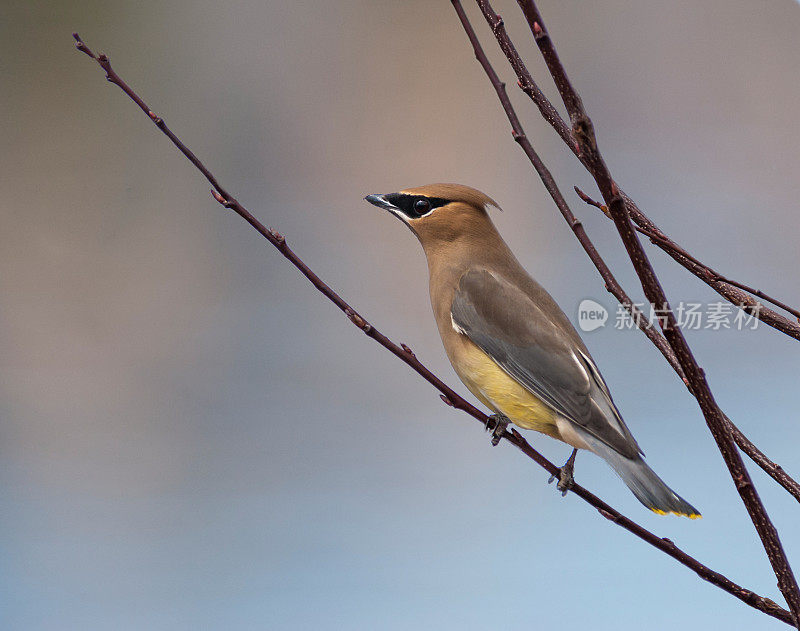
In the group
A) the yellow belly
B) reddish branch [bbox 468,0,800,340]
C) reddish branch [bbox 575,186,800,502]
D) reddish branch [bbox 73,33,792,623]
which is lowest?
reddish branch [bbox 73,33,792,623]

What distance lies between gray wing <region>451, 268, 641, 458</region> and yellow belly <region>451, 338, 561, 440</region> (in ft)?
0.05

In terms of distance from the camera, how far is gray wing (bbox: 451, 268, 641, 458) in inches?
45.9

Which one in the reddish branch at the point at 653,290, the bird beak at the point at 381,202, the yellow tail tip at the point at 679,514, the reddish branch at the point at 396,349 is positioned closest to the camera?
the reddish branch at the point at 653,290

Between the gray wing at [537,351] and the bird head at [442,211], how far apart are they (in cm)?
7

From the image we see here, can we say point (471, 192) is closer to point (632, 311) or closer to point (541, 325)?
point (541, 325)

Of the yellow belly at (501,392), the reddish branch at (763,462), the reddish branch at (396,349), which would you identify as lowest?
the reddish branch at (396,349)

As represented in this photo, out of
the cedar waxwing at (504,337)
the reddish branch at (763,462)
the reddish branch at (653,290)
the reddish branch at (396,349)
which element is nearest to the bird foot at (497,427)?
the cedar waxwing at (504,337)

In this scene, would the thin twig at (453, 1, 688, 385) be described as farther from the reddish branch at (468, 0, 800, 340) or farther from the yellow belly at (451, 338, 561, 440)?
the yellow belly at (451, 338, 561, 440)

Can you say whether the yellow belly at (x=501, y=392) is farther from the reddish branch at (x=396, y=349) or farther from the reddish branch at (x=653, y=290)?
the reddish branch at (x=653, y=290)

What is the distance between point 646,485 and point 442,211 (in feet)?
1.65

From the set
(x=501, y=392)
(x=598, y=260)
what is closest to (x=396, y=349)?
(x=598, y=260)

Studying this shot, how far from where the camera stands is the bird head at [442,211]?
122cm

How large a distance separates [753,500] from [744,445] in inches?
6.5

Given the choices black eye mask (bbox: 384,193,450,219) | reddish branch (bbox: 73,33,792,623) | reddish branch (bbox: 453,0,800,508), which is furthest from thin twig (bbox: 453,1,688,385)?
black eye mask (bbox: 384,193,450,219)
